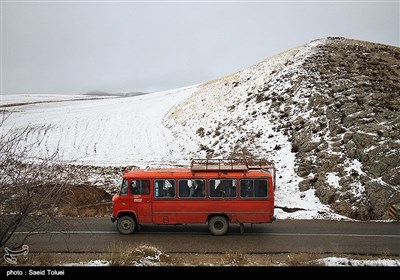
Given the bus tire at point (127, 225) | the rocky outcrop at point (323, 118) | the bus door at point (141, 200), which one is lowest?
the bus tire at point (127, 225)

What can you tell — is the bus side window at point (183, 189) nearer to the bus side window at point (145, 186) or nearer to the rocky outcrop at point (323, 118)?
the bus side window at point (145, 186)

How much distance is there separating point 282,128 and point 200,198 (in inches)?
629

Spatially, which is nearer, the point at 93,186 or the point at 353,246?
the point at 353,246

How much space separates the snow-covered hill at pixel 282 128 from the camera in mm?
21469

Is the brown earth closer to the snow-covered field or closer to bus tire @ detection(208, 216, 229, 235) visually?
the snow-covered field

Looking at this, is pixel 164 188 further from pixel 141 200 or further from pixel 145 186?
pixel 141 200

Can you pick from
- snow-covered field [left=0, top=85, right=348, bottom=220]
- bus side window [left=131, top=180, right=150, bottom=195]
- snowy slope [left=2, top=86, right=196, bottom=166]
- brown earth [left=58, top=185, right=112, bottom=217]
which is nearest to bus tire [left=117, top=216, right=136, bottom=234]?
bus side window [left=131, top=180, right=150, bottom=195]

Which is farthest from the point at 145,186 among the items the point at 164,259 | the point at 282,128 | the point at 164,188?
the point at 282,128

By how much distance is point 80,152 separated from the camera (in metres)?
32.3

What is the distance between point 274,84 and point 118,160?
17697 millimetres

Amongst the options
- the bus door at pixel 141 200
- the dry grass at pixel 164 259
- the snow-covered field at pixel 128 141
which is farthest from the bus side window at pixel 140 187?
the snow-covered field at pixel 128 141
